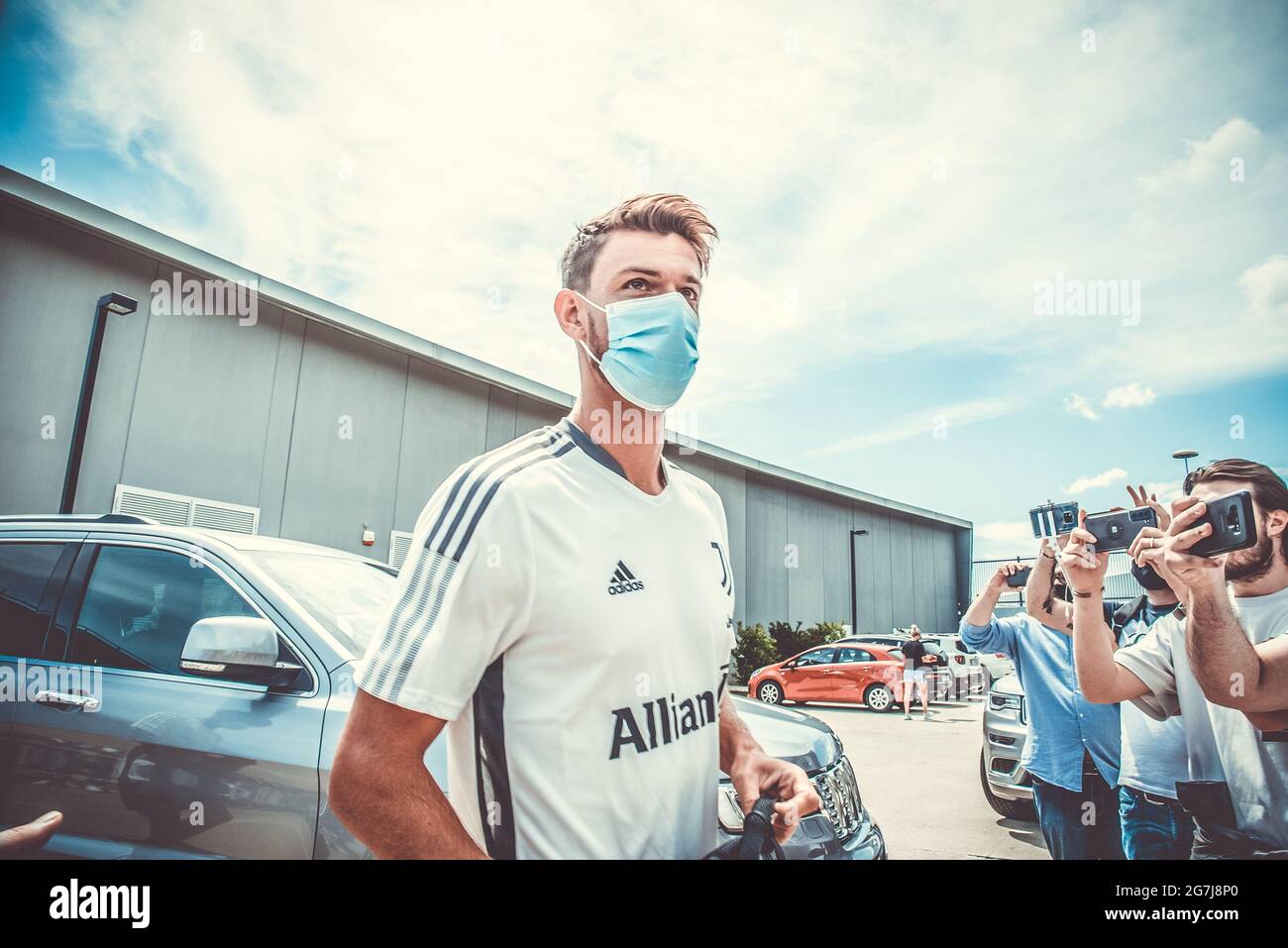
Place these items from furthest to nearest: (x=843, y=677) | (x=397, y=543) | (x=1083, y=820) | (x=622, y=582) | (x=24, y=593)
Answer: (x=843, y=677) → (x=397, y=543) → (x=1083, y=820) → (x=24, y=593) → (x=622, y=582)

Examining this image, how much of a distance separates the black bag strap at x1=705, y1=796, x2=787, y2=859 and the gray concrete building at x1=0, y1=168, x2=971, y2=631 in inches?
340

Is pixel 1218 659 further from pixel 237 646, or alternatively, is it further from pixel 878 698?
pixel 878 698

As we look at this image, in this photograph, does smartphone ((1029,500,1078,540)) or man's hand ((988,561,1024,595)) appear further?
man's hand ((988,561,1024,595))

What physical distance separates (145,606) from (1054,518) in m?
3.07

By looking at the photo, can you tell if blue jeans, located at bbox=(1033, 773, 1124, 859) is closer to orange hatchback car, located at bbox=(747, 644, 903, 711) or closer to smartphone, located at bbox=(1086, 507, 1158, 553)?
smartphone, located at bbox=(1086, 507, 1158, 553)

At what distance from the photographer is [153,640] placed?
2.46 meters

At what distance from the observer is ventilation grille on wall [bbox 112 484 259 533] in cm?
797

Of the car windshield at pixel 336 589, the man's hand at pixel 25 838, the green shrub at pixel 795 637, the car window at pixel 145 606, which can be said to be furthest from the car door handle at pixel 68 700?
the green shrub at pixel 795 637

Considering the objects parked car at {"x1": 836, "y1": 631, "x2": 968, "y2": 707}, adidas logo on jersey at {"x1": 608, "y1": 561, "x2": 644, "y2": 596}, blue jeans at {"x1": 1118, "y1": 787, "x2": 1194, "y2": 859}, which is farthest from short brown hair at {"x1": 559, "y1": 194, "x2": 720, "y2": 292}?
parked car at {"x1": 836, "y1": 631, "x2": 968, "y2": 707}

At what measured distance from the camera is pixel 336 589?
2.52 m

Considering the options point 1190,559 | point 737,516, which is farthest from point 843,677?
point 1190,559
